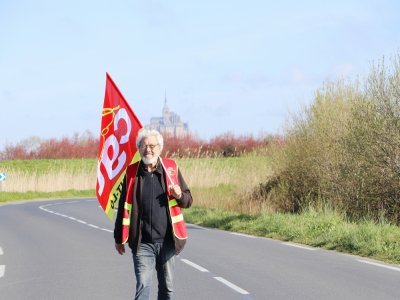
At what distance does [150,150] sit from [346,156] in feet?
47.7

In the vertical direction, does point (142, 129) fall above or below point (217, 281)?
above

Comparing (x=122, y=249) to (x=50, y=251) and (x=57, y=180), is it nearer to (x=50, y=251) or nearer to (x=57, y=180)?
(x=50, y=251)

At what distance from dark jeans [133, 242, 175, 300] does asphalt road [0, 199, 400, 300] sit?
2588 mm

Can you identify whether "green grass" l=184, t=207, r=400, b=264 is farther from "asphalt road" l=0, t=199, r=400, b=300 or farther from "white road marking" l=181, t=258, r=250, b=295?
"white road marking" l=181, t=258, r=250, b=295

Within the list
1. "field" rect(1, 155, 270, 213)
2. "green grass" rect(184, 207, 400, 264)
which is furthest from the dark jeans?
"field" rect(1, 155, 270, 213)

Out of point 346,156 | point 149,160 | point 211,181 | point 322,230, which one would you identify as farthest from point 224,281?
A: point 211,181

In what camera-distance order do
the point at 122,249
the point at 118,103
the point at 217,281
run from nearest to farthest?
the point at 122,249 → the point at 118,103 → the point at 217,281

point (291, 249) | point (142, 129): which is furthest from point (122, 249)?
point (291, 249)

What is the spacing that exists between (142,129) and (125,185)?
489 millimetres

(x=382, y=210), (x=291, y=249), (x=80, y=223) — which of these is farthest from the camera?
(x=80, y=223)

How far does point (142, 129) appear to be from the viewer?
6.62 m

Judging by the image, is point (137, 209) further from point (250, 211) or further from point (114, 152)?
point (250, 211)

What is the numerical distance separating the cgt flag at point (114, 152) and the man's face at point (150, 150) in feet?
1.45

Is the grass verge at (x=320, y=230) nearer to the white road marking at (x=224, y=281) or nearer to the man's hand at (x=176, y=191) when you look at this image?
the white road marking at (x=224, y=281)
